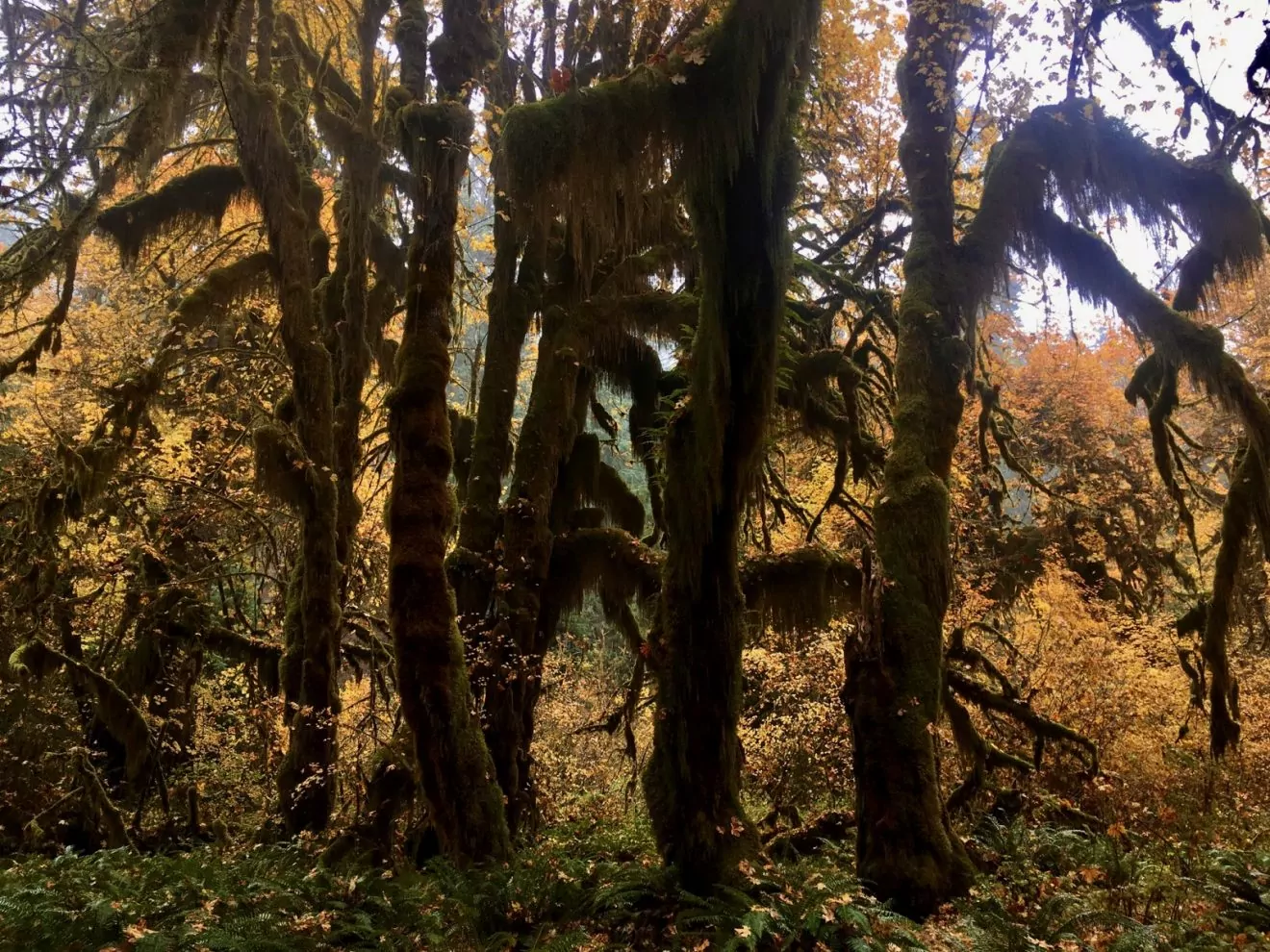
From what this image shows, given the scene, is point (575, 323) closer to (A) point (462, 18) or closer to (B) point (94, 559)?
(A) point (462, 18)

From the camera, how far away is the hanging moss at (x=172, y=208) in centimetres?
837

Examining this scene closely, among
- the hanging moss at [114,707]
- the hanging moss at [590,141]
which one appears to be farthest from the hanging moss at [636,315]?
the hanging moss at [114,707]

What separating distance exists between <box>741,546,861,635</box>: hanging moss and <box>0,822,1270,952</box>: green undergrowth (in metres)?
2.52

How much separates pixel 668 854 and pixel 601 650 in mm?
14882

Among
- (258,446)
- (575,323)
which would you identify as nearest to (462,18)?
(575,323)

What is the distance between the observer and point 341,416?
7.95 m

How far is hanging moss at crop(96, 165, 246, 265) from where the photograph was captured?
27.5 feet

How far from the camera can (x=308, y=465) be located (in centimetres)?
684

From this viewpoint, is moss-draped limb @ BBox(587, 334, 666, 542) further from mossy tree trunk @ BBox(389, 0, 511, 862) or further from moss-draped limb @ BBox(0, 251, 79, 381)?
moss-draped limb @ BBox(0, 251, 79, 381)

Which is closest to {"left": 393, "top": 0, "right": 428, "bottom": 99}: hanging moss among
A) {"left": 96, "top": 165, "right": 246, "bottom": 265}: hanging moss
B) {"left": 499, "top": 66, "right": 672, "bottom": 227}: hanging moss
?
{"left": 499, "top": 66, "right": 672, "bottom": 227}: hanging moss

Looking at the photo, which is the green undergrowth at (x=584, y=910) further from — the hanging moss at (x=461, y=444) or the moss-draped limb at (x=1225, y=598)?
the hanging moss at (x=461, y=444)

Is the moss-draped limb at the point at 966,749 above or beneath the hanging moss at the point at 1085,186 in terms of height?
beneath

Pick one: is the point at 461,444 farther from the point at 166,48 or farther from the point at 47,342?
the point at 166,48

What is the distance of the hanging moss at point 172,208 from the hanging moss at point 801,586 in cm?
704
